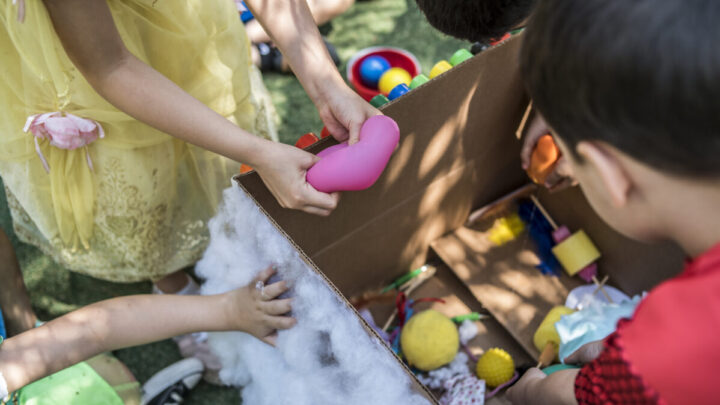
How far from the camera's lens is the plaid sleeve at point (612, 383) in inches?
20.0

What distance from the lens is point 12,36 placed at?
84 cm

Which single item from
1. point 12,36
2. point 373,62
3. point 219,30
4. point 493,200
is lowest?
point 493,200

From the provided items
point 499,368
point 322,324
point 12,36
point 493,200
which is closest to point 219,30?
point 12,36

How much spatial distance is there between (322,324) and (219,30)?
601 mm

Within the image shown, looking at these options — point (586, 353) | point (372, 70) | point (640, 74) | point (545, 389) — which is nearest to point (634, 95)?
point (640, 74)

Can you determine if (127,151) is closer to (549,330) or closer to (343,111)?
(343,111)

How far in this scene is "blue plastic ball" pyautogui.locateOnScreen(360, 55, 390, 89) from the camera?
159 centimetres

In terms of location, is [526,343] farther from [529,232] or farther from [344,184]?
[344,184]

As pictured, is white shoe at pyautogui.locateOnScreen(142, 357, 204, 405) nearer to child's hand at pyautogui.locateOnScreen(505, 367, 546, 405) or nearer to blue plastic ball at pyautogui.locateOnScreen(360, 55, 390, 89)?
child's hand at pyautogui.locateOnScreen(505, 367, 546, 405)

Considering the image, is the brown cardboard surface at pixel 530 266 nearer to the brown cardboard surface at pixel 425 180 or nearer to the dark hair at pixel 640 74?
the brown cardboard surface at pixel 425 180

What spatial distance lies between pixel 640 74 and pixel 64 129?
0.87 m

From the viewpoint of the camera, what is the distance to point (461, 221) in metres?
1.30

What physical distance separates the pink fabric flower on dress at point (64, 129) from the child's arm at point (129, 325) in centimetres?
29

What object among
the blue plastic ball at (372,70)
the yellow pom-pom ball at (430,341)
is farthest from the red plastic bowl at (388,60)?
the yellow pom-pom ball at (430,341)
